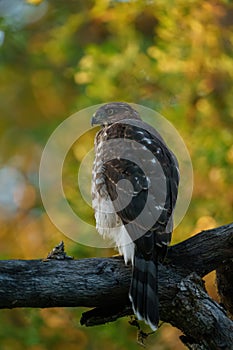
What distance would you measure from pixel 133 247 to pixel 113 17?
3753mm

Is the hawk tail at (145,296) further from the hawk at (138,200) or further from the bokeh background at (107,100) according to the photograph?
the bokeh background at (107,100)

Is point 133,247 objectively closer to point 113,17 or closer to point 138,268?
point 138,268

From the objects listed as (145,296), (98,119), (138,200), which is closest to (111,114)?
(98,119)

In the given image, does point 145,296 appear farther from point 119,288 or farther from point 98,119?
point 98,119

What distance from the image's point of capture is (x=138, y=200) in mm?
4328

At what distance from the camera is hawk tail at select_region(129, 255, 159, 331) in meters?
4.07

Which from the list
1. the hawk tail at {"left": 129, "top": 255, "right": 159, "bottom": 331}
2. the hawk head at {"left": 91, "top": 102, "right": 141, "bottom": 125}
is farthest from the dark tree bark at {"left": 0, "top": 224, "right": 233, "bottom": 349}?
the hawk head at {"left": 91, "top": 102, "right": 141, "bottom": 125}

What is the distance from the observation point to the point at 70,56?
8.55m

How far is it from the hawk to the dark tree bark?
0.31 feet

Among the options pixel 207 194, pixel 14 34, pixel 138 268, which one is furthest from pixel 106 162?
pixel 14 34

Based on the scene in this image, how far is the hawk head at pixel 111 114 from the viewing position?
17.8ft

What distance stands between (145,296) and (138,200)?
0.54m

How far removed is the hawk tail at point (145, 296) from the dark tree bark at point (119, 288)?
2.7 inches

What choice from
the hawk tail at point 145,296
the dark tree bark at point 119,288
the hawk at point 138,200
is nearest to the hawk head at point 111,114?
the hawk at point 138,200
